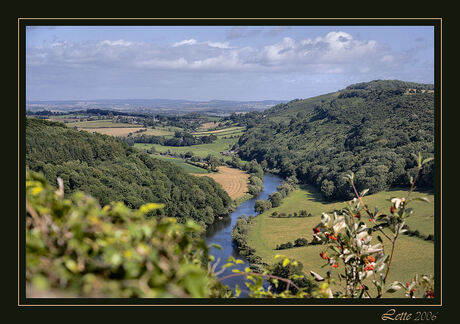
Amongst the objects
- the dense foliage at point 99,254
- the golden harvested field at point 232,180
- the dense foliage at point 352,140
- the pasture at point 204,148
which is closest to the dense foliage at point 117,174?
the golden harvested field at point 232,180

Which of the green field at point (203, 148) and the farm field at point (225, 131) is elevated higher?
the farm field at point (225, 131)

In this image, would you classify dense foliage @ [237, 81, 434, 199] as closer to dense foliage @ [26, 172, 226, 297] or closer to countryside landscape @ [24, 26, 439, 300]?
countryside landscape @ [24, 26, 439, 300]

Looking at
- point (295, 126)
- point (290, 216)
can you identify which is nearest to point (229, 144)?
point (295, 126)

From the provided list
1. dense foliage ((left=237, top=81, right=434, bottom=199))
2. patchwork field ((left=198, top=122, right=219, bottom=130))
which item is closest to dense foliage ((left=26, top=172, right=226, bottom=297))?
dense foliage ((left=237, top=81, right=434, bottom=199))

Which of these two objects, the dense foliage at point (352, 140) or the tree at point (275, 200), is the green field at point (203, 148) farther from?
the tree at point (275, 200)

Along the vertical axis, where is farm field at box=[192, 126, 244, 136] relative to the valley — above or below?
above
